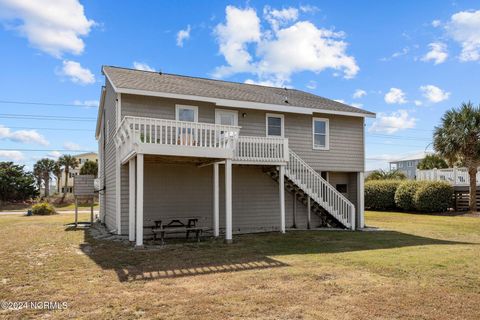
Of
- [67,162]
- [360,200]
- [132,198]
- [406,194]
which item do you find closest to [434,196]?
[406,194]

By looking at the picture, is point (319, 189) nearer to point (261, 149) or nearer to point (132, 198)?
point (261, 149)

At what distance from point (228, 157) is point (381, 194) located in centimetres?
1841

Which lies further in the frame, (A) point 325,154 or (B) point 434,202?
(B) point 434,202

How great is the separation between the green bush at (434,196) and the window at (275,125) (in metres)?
12.4

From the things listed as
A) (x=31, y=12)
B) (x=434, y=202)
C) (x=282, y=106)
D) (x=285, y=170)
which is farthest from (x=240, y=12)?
(x=434, y=202)

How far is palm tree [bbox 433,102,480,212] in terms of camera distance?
21.9 m

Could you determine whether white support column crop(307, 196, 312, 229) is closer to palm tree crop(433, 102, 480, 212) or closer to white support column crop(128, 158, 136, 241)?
white support column crop(128, 158, 136, 241)

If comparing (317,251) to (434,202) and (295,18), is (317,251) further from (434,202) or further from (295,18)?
(434,202)

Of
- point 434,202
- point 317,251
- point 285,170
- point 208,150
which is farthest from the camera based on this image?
point 434,202

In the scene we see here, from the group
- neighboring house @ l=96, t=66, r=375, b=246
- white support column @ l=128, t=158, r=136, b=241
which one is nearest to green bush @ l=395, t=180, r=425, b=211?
neighboring house @ l=96, t=66, r=375, b=246

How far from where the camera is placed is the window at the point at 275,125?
618 inches

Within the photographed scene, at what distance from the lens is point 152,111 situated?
13250 mm

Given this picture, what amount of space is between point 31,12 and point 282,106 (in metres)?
10.7

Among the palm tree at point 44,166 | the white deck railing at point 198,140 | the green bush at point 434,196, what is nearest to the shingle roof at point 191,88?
the white deck railing at point 198,140
